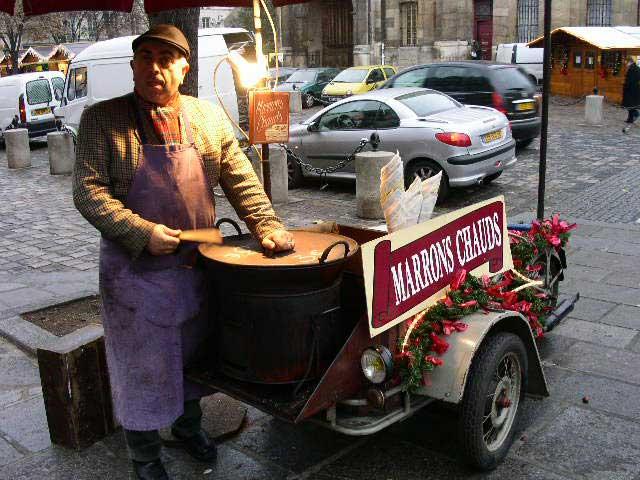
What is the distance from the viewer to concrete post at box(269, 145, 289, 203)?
10977mm

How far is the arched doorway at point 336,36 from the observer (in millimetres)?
43312

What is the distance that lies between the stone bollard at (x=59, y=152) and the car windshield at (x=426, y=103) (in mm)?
7126

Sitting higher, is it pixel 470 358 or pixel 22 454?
pixel 470 358

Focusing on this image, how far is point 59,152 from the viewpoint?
14922mm

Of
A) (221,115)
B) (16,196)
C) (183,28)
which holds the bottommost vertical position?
(16,196)

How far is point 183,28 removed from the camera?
5.66m

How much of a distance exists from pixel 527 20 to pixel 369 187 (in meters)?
30.0

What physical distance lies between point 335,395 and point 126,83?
14804 mm

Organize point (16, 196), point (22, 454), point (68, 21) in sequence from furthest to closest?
point (68, 21) → point (16, 196) → point (22, 454)

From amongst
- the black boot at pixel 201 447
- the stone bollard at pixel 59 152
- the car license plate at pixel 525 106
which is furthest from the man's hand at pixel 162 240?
the stone bollard at pixel 59 152

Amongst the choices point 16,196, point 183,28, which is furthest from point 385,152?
point 16,196

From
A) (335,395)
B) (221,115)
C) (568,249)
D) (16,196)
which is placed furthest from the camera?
(16,196)

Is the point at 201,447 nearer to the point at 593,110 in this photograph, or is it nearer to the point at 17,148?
the point at 17,148

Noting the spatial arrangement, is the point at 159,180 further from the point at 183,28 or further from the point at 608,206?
the point at 608,206
